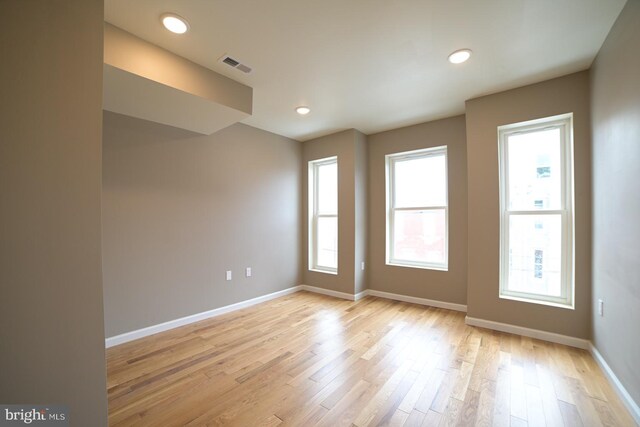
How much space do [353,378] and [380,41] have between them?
2663 millimetres

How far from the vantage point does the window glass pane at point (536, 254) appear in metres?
2.72

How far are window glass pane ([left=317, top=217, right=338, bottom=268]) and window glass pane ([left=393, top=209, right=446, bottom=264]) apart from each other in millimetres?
996

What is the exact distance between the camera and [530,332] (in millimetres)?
2689

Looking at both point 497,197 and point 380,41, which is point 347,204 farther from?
point 380,41

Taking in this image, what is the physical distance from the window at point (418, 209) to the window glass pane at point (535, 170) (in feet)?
2.81

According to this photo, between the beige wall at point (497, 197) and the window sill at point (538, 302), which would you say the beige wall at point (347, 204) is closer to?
the beige wall at point (497, 197)

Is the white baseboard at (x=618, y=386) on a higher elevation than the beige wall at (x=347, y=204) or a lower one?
lower

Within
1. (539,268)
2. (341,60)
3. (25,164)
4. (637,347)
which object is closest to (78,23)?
(25,164)

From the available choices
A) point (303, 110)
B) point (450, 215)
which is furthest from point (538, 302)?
point (303, 110)

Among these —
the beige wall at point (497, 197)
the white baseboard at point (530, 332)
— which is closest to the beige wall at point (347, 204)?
the beige wall at point (497, 197)

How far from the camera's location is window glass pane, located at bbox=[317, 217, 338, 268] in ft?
14.7

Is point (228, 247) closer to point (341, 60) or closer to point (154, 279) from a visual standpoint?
point (154, 279)

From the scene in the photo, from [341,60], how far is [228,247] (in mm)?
2670

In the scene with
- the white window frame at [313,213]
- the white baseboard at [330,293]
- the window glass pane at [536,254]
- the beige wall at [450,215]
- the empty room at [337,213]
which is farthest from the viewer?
the white window frame at [313,213]
